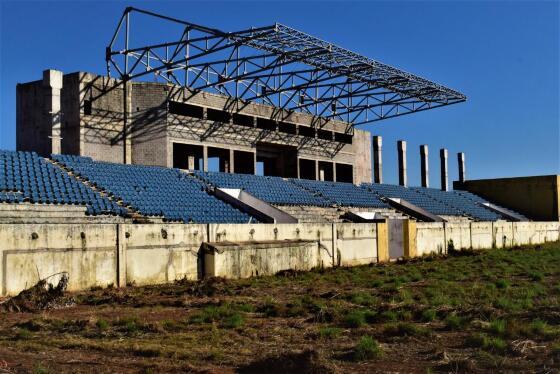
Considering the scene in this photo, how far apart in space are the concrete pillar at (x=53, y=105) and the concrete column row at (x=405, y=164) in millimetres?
27795

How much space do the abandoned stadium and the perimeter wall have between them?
1.5 inches

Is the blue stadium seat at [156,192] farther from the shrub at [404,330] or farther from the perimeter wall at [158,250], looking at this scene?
the shrub at [404,330]

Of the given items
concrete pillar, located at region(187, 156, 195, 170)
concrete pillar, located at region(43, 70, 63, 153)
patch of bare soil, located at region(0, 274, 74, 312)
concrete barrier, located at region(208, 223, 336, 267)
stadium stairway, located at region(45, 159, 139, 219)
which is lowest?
patch of bare soil, located at region(0, 274, 74, 312)

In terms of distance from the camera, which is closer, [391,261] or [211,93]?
[391,261]

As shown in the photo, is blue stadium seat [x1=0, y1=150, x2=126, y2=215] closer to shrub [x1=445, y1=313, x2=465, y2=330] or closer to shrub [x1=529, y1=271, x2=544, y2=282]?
shrub [x1=529, y1=271, x2=544, y2=282]

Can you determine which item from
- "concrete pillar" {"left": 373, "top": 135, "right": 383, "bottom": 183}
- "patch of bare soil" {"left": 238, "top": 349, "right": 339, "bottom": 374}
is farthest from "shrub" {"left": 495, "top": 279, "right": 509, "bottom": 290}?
"concrete pillar" {"left": 373, "top": 135, "right": 383, "bottom": 183}

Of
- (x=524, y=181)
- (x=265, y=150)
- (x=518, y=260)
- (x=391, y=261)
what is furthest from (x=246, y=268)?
(x=524, y=181)

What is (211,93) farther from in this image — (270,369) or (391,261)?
(270,369)

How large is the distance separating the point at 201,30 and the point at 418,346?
22568 millimetres

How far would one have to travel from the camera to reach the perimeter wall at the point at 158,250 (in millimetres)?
14266

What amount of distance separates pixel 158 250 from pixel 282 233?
18.7 feet

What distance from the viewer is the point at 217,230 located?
19234 mm

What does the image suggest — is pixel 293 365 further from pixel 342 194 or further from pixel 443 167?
pixel 443 167

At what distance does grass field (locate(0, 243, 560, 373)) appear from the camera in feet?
23.3
